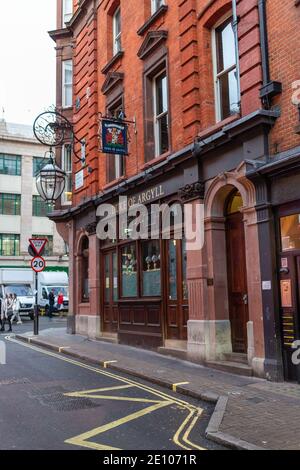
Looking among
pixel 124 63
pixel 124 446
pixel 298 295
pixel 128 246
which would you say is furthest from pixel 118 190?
pixel 124 446

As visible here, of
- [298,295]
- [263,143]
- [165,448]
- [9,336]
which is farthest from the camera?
[9,336]

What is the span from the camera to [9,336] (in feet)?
63.1

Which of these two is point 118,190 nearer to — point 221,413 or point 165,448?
point 221,413

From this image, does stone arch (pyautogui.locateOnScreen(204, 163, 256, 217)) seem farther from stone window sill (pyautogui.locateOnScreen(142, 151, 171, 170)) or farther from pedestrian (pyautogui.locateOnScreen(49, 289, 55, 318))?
pedestrian (pyautogui.locateOnScreen(49, 289, 55, 318))

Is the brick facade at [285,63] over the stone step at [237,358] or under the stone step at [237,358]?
over

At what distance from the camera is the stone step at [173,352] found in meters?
11.9

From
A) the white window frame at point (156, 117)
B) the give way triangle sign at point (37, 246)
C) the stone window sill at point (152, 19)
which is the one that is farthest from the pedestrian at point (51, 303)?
the stone window sill at point (152, 19)

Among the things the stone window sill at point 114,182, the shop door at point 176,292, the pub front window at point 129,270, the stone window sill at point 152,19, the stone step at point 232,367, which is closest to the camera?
the stone step at point 232,367

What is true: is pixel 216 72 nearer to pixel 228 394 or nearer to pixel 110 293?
pixel 228 394

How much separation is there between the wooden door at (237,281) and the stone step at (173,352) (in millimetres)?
1456

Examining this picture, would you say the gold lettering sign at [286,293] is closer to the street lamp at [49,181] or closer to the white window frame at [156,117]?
the white window frame at [156,117]

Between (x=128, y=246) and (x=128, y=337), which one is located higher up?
(x=128, y=246)

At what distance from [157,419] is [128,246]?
887 centimetres

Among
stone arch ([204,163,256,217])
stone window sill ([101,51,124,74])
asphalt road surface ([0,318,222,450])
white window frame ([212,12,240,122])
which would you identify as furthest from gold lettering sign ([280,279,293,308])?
stone window sill ([101,51,124,74])
